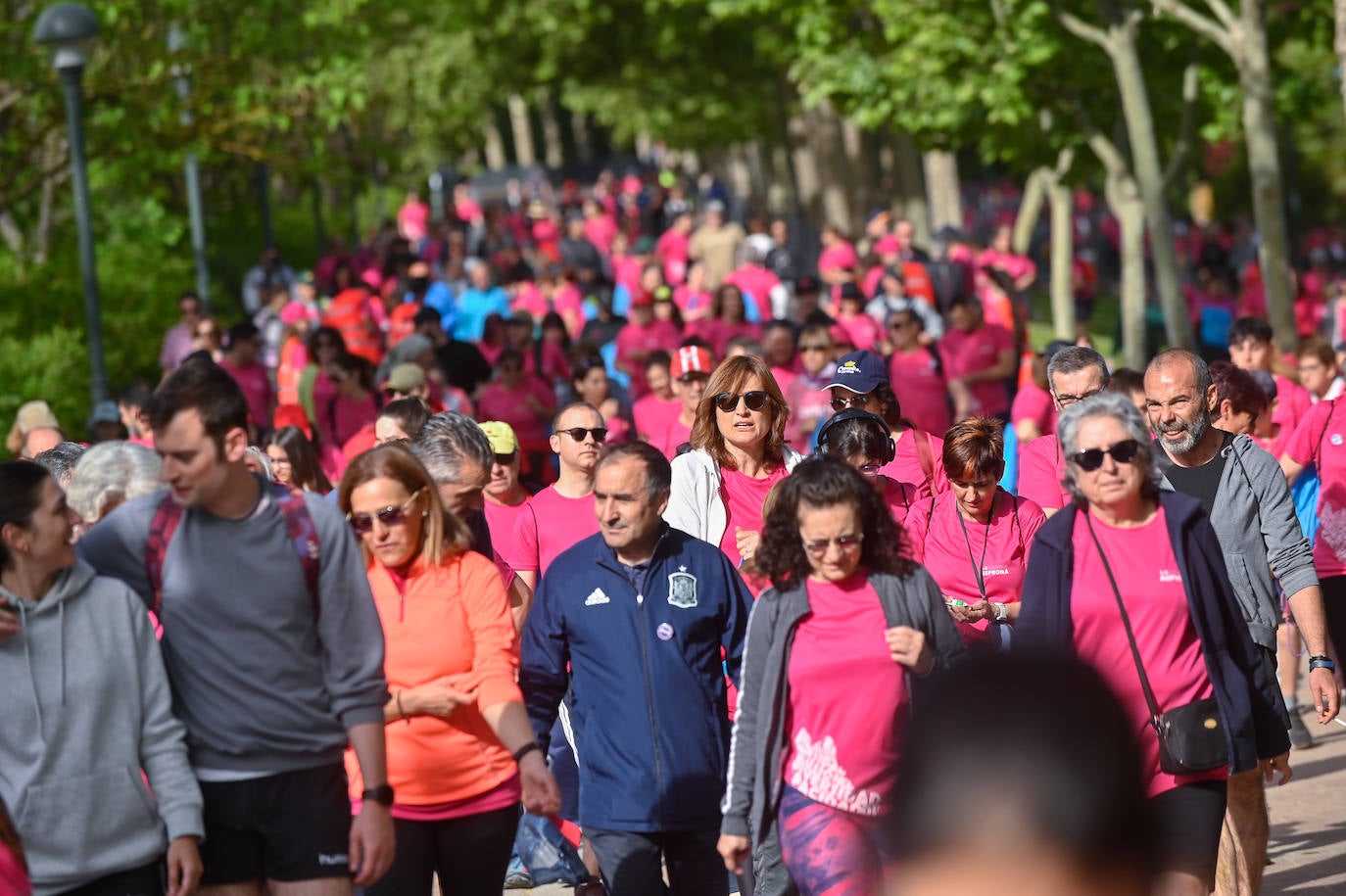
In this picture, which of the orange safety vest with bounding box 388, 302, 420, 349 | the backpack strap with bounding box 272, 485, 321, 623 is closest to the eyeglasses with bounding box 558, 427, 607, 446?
the backpack strap with bounding box 272, 485, 321, 623

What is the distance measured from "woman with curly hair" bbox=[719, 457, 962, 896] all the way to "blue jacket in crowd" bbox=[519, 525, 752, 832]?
46 cm

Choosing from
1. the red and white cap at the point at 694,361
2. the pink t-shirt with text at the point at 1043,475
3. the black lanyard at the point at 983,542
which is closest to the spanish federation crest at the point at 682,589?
the black lanyard at the point at 983,542

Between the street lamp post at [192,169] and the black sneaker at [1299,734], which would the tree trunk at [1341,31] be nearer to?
the black sneaker at [1299,734]

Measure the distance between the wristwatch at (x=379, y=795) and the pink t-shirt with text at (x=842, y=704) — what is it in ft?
3.54

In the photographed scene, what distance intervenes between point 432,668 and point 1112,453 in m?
1.93

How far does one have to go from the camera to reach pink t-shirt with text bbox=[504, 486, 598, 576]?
25.5 ft

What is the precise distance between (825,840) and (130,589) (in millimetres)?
1893

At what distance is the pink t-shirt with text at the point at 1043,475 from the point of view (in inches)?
315

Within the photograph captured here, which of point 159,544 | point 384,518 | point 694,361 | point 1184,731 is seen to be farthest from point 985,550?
point 694,361

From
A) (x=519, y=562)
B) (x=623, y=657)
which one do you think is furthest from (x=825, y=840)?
(x=519, y=562)

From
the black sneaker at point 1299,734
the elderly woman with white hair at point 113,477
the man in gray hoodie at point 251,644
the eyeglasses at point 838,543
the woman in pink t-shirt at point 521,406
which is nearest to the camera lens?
the man in gray hoodie at point 251,644

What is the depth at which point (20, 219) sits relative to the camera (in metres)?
22.2

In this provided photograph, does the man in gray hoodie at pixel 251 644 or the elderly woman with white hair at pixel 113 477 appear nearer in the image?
the man in gray hoodie at pixel 251 644

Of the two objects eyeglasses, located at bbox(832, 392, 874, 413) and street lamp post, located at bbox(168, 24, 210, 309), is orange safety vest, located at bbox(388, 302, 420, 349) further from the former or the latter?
eyeglasses, located at bbox(832, 392, 874, 413)
